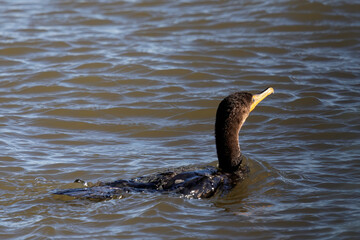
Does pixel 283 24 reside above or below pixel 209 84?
above

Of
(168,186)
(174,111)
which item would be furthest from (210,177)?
(174,111)

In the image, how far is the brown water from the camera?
6137 mm

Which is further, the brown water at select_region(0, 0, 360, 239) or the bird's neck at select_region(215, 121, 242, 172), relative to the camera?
the bird's neck at select_region(215, 121, 242, 172)

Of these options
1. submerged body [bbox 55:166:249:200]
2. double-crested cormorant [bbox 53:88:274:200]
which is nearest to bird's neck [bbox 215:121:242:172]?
double-crested cormorant [bbox 53:88:274:200]

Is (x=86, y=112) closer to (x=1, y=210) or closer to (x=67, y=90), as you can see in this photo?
(x=67, y=90)

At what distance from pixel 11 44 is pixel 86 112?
389 centimetres

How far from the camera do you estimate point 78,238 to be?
5.73m

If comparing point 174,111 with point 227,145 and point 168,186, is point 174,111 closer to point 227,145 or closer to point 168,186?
point 227,145

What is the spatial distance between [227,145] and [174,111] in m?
2.51

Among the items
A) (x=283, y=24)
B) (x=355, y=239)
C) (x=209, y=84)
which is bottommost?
(x=355, y=239)

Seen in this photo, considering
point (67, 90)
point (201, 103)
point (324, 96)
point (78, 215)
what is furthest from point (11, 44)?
point (78, 215)

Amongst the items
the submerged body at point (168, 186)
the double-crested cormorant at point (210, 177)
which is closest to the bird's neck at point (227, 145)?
the double-crested cormorant at point (210, 177)

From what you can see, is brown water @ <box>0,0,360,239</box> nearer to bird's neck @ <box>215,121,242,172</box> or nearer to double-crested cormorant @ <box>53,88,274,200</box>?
double-crested cormorant @ <box>53,88,274,200</box>

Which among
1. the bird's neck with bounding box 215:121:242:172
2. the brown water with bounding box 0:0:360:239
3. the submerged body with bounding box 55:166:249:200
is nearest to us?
the brown water with bounding box 0:0:360:239
